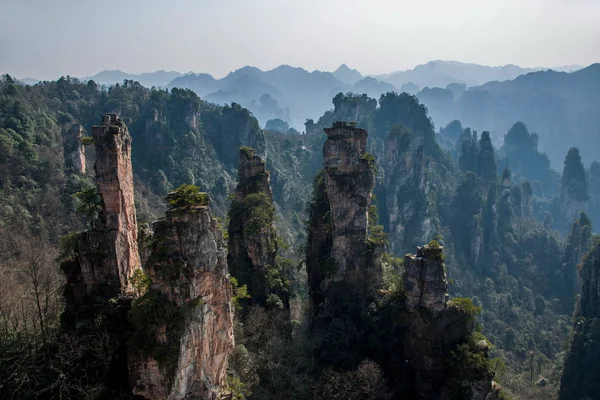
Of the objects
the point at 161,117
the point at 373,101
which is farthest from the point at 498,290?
the point at 161,117

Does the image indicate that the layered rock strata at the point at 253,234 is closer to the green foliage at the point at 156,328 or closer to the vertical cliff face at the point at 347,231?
the vertical cliff face at the point at 347,231

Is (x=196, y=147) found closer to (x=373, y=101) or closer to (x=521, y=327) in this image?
(x=373, y=101)

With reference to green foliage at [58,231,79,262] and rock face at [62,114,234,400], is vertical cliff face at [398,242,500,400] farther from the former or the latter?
green foliage at [58,231,79,262]

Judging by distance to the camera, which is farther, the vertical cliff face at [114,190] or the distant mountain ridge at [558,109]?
the distant mountain ridge at [558,109]

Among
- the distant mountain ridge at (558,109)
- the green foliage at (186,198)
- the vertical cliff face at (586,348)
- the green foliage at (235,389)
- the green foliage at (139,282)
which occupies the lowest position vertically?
the vertical cliff face at (586,348)

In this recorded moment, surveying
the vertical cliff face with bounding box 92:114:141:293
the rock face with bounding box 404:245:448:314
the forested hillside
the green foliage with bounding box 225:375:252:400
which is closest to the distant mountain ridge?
the forested hillside

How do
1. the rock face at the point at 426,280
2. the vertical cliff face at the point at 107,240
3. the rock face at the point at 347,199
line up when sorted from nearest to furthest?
1. the vertical cliff face at the point at 107,240
2. the rock face at the point at 426,280
3. the rock face at the point at 347,199

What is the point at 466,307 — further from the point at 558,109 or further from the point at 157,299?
the point at 558,109

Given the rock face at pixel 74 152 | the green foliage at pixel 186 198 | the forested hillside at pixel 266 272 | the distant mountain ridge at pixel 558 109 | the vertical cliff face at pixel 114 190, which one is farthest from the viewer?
the distant mountain ridge at pixel 558 109

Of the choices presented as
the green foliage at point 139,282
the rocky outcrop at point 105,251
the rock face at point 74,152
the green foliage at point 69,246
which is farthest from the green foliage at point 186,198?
the rock face at point 74,152
